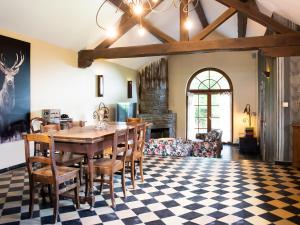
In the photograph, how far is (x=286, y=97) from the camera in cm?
545

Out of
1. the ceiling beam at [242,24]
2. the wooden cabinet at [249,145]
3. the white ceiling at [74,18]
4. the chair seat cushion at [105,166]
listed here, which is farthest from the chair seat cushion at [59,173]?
the wooden cabinet at [249,145]

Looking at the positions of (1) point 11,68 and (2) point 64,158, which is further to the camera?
(1) point 11,68

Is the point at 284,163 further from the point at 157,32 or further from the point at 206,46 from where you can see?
the point at 157,32

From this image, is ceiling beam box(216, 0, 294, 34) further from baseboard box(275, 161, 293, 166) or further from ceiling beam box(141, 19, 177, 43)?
baseboard box(275, 161, 293, 166)

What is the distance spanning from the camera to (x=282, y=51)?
5.21 metres

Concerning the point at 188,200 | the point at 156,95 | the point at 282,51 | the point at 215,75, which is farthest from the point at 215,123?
the point at 188,200

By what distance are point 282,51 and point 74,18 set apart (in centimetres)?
426

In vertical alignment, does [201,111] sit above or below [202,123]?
above

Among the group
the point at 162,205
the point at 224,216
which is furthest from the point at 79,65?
the point at 224,216

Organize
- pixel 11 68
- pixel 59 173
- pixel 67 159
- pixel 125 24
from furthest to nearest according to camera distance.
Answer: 1. pixel 125 24
2. pixel 11 68
3. pixel 67 159
4. pixel 59 173

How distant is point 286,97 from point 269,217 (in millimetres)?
3193

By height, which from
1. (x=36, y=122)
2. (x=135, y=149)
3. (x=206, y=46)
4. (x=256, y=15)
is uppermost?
(x=256, y=15)

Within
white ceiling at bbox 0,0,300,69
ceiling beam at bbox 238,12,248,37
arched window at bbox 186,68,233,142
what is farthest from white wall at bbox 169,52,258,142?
white ceiling at bbox 0,0,300,69

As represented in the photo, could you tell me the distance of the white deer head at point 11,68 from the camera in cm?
478
